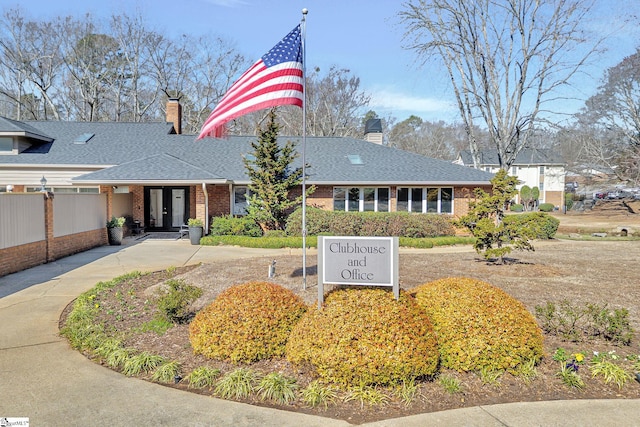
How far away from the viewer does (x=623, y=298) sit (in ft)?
25.8

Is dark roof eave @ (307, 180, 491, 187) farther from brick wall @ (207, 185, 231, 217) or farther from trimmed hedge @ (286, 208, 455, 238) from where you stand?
brick wall @ (207, 185, 231, 217)

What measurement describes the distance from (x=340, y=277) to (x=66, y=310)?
5.15 metres

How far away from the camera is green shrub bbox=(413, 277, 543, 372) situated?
14.5 feet

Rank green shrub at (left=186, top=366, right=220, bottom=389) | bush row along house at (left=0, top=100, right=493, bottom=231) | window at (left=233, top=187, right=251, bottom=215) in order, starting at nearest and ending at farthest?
green shrub at (left=186, top=366, right=220, bottom=389) → bush row along house at (left=0, top=100, right=493, bottom=231) → window at (left=233, top=187, right=251, bottom=215)

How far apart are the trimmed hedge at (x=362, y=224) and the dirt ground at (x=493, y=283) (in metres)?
1.92

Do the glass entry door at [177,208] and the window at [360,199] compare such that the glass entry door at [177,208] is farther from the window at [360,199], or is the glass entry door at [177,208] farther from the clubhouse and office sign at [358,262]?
the clubhouse and office sign at [358,262]

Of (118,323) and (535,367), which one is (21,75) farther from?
(535,367)

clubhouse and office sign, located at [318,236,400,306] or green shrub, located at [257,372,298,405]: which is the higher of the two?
clubhouse and office sign, located at [318,236,400,306]

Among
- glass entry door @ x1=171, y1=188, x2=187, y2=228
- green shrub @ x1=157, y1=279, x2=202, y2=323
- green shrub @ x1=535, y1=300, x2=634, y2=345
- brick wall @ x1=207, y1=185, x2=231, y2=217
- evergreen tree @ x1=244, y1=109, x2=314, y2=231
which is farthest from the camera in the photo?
glass entry door @ x1=171, y1=188, x2=187, y2=228

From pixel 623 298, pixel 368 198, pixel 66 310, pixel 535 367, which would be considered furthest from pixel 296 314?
pixel 368 198

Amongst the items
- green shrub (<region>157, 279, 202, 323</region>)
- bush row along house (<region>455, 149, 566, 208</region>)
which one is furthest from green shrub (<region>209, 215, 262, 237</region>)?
bush row along house (<region>455, 149, 566, 208</region>)

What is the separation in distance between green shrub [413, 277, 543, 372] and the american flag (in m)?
4.36

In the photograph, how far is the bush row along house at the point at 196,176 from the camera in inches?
727

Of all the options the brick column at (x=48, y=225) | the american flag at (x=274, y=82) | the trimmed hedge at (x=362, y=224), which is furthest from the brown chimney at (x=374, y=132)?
the american flag at (x=274, y=82)
